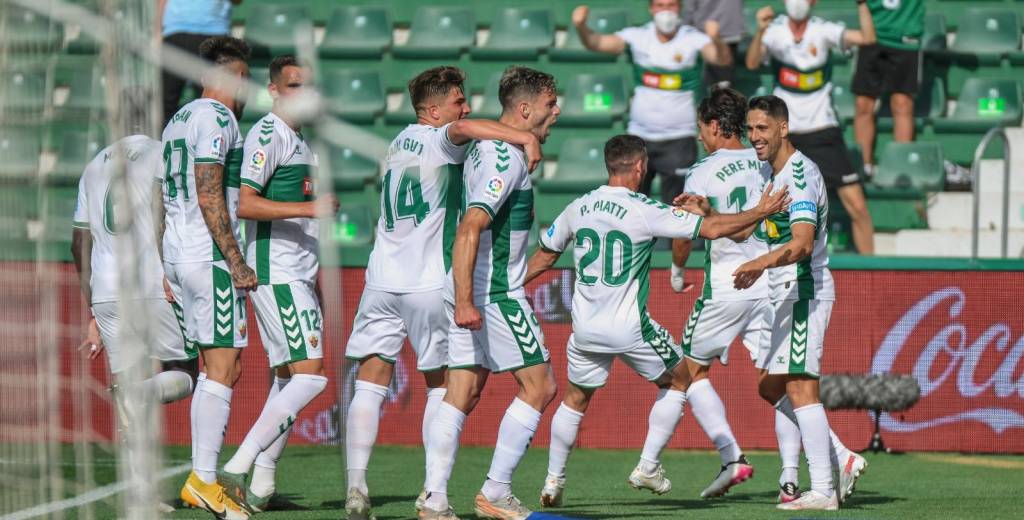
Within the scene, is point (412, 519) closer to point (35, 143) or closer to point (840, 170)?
point (35, 143)

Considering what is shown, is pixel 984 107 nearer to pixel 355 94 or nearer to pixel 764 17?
pixel 764 17

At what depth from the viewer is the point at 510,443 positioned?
23.8ft

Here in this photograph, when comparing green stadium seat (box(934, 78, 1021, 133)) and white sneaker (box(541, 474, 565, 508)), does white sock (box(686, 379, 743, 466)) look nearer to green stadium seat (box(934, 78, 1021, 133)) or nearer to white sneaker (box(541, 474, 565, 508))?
white sneaker (box(541, 474, 565, 508))

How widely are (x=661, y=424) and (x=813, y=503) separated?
3.30 feet

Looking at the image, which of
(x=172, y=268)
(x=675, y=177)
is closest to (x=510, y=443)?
(x=172, y=268)

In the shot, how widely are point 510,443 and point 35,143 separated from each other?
8.27 ft

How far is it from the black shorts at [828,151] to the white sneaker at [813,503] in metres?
4.84

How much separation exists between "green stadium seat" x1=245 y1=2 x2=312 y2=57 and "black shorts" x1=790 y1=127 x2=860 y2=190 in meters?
5.05

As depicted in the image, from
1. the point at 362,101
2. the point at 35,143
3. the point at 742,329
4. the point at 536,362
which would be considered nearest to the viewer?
the point at 35,143

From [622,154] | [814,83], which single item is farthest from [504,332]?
[814,83]

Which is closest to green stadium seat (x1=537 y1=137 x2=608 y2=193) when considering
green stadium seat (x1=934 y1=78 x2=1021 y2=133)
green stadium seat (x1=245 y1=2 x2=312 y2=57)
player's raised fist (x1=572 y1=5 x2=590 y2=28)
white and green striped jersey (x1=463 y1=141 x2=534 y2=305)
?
player's raised fist (x1=572 y1=5 x2=590 y2=28)

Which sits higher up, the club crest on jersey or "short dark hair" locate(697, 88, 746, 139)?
"short dark hair" locate(697, 88, 746, 139)

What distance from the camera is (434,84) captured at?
7.46 meters

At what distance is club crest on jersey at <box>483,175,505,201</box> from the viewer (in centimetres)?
688
